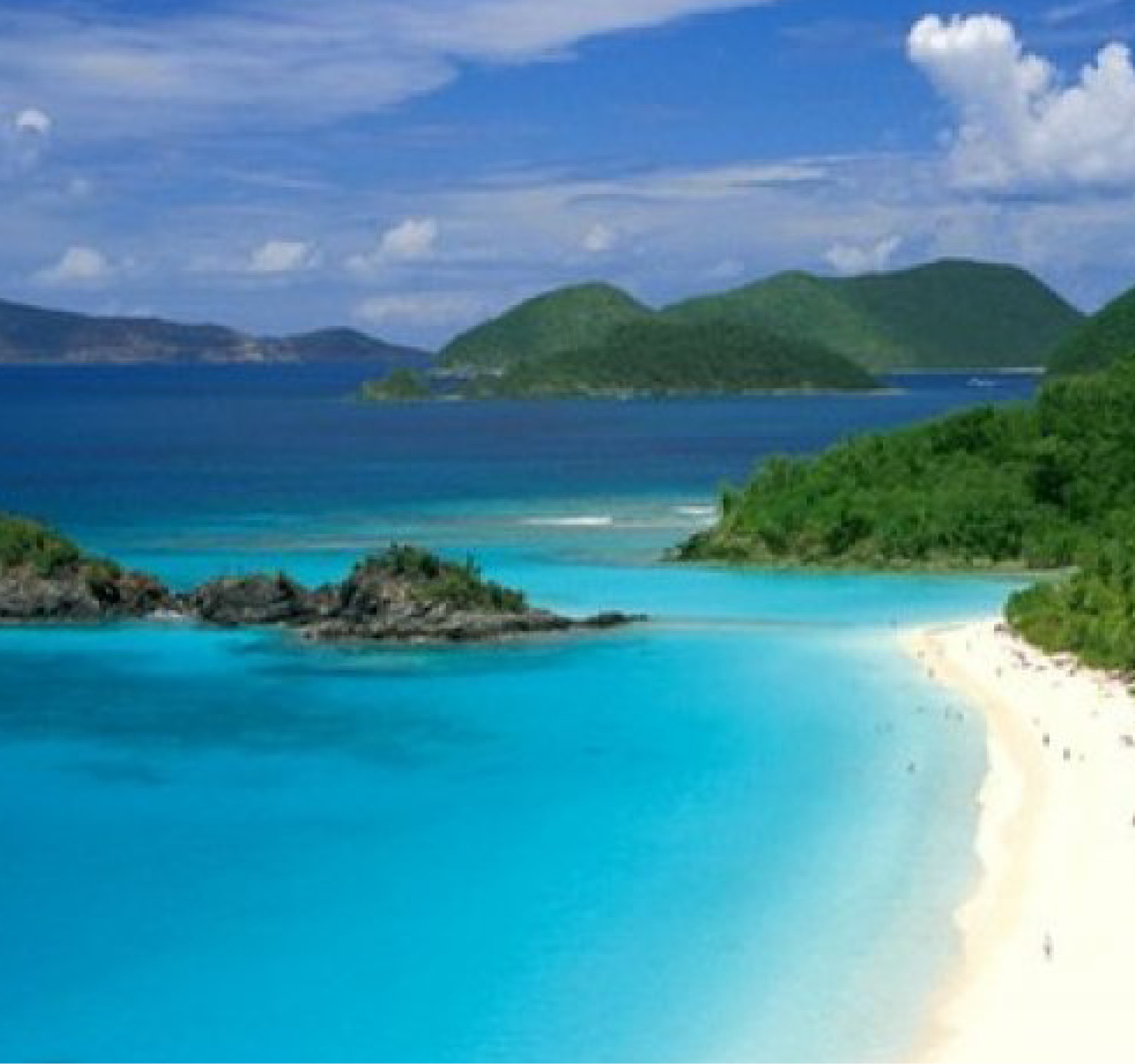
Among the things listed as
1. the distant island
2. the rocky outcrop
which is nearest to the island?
the rocky outcrop

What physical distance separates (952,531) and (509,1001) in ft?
154

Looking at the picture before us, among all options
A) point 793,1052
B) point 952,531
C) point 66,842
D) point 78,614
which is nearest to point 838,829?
point 793,1052

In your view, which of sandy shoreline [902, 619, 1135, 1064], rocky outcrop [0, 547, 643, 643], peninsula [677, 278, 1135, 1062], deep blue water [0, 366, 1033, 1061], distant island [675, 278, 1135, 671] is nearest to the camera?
sandy shoreline [902, 619, 1135, 1064]

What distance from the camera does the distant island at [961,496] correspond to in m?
65.1

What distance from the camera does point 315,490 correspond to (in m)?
104

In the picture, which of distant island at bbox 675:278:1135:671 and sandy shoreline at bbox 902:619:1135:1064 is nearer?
sandy shoreline at bbox 902:619:1135:1064

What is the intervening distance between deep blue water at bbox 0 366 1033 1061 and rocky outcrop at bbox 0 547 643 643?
133 centimetres

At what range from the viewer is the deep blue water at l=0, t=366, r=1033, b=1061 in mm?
20266

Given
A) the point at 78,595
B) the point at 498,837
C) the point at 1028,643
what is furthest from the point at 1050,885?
the point at 78,595

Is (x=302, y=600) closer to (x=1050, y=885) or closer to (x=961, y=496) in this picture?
(x=961, y=496)

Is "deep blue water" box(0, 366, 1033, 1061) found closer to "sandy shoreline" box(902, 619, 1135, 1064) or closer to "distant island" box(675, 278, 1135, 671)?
"sandy shoreline" box(902, 619, 1135, 1064)

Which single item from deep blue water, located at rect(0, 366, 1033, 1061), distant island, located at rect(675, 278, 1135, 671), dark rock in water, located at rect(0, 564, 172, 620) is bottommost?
deep blue water, located at rect(0, 366, 1033, 1061)

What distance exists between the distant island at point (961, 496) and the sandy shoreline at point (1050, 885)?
82.9 feet

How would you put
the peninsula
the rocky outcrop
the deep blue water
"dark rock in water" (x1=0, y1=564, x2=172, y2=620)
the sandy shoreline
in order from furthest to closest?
"dark rock in water" (x1=0, y1=564, x2=172, y2=620) → the rocky outcrop → the peninsula → the deep blue water → the sandy shoreline
